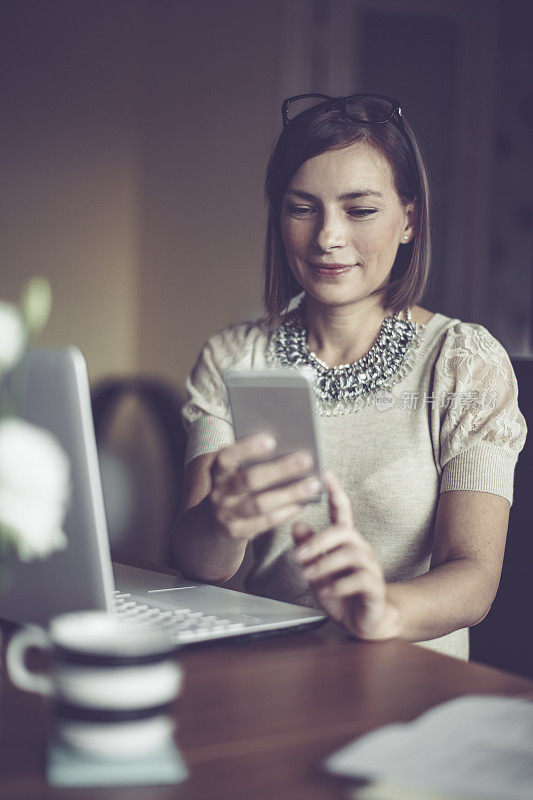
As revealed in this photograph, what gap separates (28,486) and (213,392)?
1.09 m

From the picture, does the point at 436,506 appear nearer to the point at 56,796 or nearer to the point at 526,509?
the point at 526,509

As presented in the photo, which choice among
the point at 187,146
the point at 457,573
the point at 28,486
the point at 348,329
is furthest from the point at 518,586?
the point at 187,146

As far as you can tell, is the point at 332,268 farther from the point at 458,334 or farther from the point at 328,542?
the point at 328,542

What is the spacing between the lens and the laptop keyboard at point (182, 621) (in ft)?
3.19

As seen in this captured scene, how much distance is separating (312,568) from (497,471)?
0.45 meters

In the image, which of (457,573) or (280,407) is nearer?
(280,407)

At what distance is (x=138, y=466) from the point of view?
410 cm

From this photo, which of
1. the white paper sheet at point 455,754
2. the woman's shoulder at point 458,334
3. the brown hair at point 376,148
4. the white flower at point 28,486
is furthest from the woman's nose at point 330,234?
the white flower at point 28,486

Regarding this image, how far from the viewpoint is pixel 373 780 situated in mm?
627

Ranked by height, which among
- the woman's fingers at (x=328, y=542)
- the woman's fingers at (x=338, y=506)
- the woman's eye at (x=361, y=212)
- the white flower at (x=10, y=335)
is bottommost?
the woman's fingers at (x=328, y=542)

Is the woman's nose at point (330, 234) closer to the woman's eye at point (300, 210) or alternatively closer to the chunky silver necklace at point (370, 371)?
the woman's eye at point (300, 210)

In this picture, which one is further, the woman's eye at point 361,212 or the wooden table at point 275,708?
the woman's eye at point 361,212

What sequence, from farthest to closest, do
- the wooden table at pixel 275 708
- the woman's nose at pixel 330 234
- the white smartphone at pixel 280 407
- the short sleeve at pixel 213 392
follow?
the short sleeve at pixel 213 392, the woman's nose at pixel 330 234, the white smartphone at pixel 280 407, the wooden table at pixel 275 708

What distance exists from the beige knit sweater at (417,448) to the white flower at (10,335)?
2.97ft
